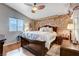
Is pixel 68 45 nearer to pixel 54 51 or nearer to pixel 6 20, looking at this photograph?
pixel 54 51

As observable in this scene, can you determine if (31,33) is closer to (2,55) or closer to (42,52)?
(42,52)

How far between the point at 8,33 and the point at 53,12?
73 centimetres

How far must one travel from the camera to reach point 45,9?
175 centimetres

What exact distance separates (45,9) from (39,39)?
0.46m

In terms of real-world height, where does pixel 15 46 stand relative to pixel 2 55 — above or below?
above

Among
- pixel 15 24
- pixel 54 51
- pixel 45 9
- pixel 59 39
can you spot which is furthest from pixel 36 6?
pixel 54 51

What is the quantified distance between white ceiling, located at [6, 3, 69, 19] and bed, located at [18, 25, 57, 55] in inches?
7.8

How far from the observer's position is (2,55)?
5.58ft

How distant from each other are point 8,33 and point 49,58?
707 mm

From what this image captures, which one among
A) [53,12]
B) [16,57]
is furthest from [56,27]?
[16,57]

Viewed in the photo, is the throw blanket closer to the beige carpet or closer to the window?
the beige carpet

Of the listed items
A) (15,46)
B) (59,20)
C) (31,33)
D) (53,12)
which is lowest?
(15,46)

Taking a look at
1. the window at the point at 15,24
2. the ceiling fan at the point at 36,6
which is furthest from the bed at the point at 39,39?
the ceiling fan at the point at 36,6

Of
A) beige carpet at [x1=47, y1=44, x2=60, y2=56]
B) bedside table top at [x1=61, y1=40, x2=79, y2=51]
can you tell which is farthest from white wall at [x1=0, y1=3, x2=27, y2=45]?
bedside table top at [x1=61, y1=40, x2=79, y2=51]
